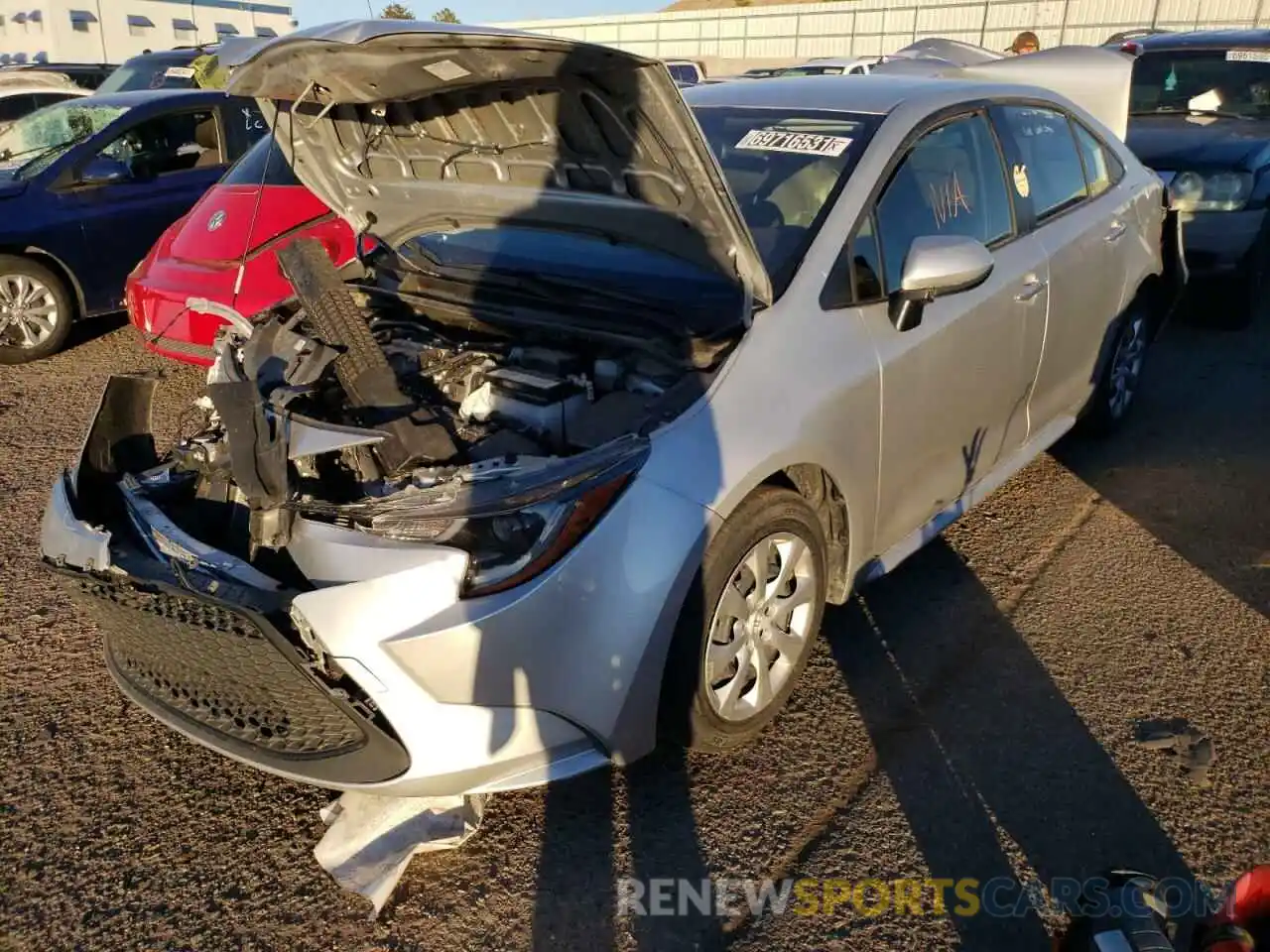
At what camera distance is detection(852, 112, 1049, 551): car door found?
3.26m

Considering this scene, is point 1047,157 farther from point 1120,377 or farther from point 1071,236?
point 1120,377

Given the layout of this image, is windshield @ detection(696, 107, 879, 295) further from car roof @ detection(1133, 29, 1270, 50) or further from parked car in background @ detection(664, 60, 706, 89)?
parked car in background @ detection(664, 60, 706, 89)

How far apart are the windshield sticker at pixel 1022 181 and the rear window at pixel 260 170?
169 inches

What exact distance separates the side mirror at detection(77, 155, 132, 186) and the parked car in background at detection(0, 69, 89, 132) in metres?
4.12

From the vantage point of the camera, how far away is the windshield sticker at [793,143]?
3367 millimetres

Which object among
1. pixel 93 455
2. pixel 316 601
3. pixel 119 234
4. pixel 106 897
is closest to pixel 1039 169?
pixel 316 601

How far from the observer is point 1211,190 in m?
6.82

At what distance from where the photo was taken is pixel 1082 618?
12.1 ft

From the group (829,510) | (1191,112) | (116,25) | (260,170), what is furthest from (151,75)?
(116,25)

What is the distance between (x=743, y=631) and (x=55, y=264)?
628cm

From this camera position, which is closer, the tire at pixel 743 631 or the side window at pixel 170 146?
the tire at pixel 743 631

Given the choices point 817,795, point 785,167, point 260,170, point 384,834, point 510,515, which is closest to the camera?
point 510,515

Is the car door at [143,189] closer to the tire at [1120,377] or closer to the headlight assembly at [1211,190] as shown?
the tire at [1120,377]

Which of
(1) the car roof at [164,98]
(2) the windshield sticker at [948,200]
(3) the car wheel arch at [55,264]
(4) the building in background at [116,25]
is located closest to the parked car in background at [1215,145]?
(2) the windshield sticker at [948,200]
